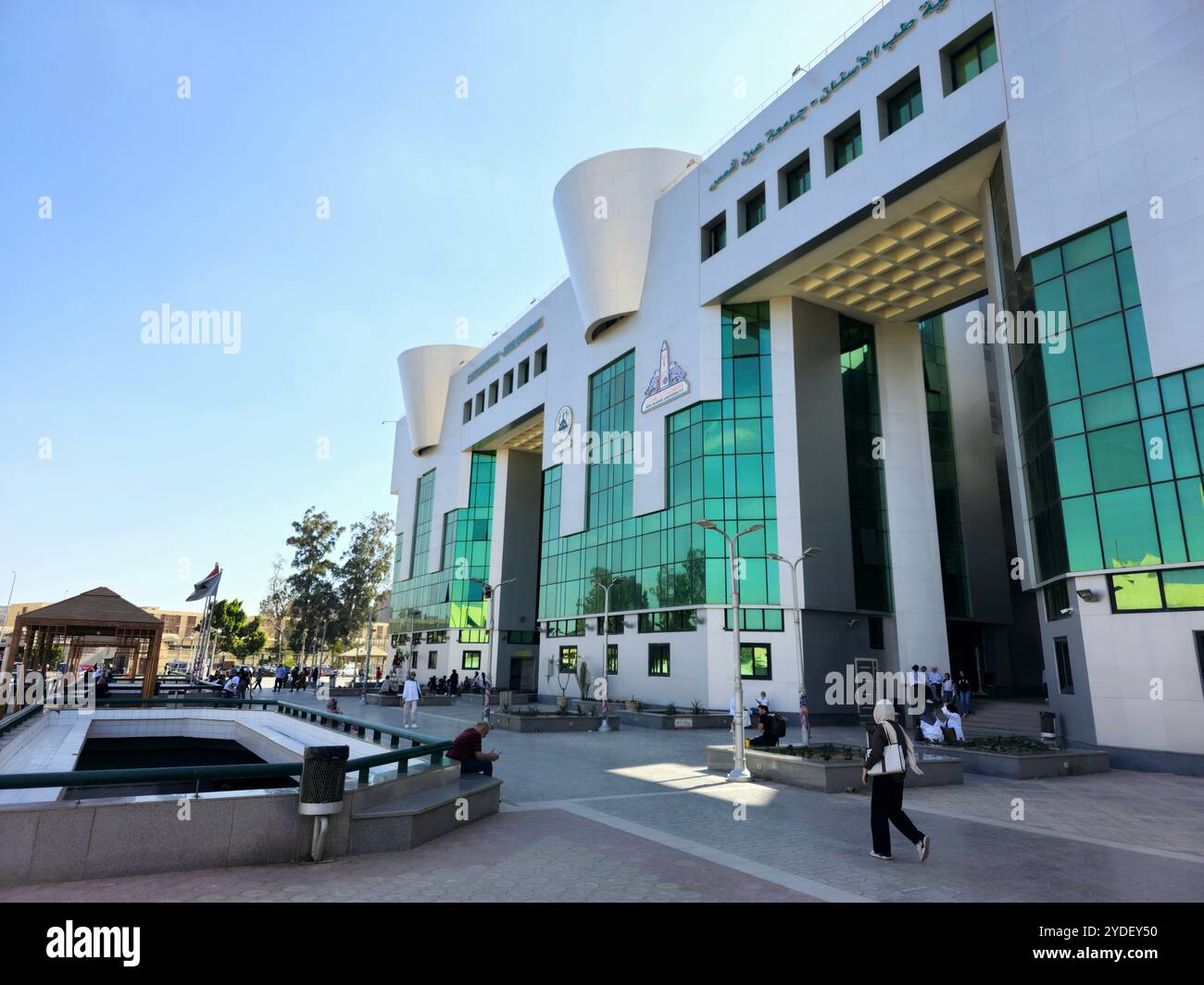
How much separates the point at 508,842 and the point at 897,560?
30.8 m

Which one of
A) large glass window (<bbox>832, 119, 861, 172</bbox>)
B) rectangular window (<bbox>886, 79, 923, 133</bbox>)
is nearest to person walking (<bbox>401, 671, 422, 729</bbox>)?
large glass window (<bbox>832, 119, 861, 172</bbox>)

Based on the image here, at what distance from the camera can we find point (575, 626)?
141ft

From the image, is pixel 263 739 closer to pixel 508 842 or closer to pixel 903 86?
→ pixel 508 842

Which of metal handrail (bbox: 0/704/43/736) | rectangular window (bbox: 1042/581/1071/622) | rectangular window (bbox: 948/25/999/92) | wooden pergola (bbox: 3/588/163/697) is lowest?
metal handrail (bbox: 0/704/43/736)

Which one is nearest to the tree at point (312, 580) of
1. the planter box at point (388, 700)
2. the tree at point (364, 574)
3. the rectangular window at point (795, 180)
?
the tree at point (364, 574)

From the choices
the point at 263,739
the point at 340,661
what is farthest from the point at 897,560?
the point at 340,661

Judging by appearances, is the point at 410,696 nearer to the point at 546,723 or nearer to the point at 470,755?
the point at 546,723

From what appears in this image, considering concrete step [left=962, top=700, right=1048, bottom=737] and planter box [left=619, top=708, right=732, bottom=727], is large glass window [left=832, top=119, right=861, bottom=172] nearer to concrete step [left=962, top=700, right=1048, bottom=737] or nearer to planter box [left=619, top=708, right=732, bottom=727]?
concrete step [left=962, top=700, right=1048, bottom=737]

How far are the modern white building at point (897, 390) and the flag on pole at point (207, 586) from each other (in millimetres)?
19138

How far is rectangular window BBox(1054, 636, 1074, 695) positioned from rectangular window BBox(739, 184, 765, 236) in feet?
72.7

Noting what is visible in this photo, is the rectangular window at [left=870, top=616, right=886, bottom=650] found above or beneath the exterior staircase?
above

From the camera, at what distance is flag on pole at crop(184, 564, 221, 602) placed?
3294cm

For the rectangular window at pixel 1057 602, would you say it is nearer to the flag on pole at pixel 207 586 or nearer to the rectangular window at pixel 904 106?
the rectangular window at pixel 904 106

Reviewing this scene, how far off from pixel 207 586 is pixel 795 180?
Answer: 109ft
